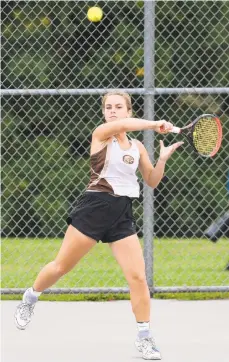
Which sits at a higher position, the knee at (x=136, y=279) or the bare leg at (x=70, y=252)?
the bare leg at (x=70, y=252)

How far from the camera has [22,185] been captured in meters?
11.9

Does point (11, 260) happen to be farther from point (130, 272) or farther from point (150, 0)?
A: point (130, 272)

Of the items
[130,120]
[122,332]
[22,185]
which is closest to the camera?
[130,120]

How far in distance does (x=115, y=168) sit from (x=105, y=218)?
0.27m

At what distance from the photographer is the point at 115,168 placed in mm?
6082

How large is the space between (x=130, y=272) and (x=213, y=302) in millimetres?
2214

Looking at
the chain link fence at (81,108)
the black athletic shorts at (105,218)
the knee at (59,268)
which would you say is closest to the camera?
the black athletic shorts at (105,218)

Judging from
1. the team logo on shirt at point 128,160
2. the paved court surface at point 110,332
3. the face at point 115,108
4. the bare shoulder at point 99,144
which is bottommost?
the paved court surface at point 110,332

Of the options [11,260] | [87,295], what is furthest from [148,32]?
[11,260]

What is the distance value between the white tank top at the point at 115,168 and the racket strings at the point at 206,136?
1.11ft

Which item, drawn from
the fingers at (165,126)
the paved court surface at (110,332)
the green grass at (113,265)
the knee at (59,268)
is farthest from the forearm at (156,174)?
the green grass at (113,265)

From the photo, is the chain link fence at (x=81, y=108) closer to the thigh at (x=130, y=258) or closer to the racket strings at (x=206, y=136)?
the racket strings at (x=206, y=136)

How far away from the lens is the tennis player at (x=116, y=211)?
6020 millimetres

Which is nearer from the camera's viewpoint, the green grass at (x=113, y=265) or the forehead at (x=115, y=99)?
the forehead at (x=115, y=99)
